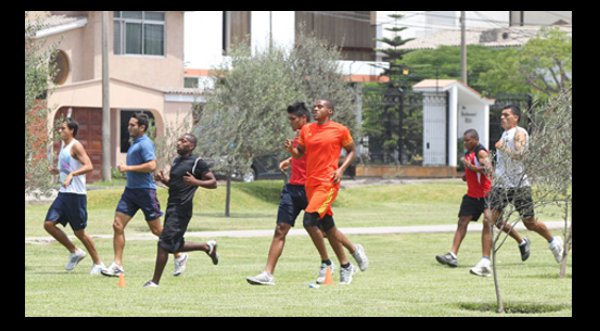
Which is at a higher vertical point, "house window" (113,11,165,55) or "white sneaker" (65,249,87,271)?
"house window" (113,11,165,55)

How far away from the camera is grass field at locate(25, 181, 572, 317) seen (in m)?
11.7

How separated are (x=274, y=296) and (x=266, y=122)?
1827 cm

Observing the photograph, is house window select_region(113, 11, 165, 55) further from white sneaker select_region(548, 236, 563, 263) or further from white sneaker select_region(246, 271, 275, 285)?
white sneaker select_region(246, 271, 275, 285)

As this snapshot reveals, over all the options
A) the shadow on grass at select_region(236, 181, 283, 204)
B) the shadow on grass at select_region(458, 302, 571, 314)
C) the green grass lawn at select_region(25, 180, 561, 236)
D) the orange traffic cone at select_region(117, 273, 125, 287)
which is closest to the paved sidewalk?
the green grass lawn at select_region(25, 180, 561, 236)

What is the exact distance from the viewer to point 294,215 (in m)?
14.5

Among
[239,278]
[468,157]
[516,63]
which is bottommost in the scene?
[239,278]

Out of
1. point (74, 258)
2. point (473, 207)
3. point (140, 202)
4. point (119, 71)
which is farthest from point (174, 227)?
point (119, 71)

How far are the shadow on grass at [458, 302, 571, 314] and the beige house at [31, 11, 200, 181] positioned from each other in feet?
99.1

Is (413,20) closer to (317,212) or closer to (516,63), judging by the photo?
(516,63)

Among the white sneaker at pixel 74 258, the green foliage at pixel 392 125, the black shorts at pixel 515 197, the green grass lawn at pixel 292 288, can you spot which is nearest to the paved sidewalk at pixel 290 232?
the green grass lawn at pixel 292 288

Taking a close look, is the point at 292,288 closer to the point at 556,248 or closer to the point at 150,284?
the point at 150,284

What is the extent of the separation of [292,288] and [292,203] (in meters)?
1.08
